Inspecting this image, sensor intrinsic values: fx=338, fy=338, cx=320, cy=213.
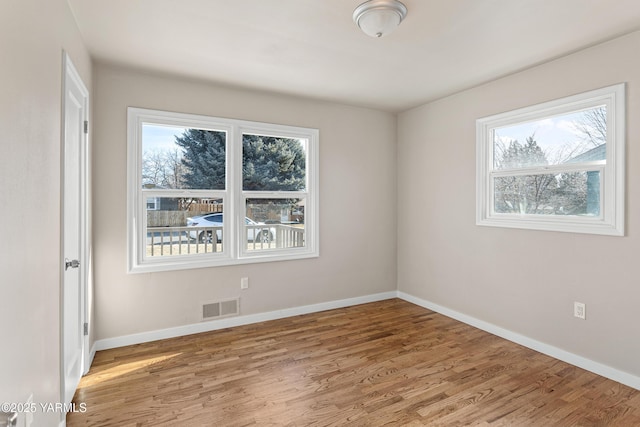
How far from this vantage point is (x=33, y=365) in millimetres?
1504

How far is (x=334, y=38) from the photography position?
2.54 m

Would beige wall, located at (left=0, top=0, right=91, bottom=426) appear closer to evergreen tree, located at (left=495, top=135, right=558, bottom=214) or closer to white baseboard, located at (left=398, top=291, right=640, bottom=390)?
white baseboard, located at (left=398, top=291, right=640, bottom=390)

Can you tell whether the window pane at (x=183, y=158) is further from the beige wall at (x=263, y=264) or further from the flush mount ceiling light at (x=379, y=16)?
the flush mount ceiling light at (x=379, y=16)

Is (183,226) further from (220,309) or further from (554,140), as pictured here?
(554,140)

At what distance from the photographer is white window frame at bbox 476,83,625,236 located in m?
2.53

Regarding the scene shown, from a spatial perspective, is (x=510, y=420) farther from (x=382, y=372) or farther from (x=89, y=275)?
(x=89, y=275)

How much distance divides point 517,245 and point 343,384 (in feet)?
6.95

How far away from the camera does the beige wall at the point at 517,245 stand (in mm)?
2516

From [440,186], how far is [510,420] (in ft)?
Answer: 8.42

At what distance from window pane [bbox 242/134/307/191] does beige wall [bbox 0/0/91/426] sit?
76.8 inches

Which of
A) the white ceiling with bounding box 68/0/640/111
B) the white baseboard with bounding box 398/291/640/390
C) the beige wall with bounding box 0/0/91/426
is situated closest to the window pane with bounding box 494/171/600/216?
the white ceiling with bounding box 68/0/640/111

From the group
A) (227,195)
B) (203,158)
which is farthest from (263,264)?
(203,158)

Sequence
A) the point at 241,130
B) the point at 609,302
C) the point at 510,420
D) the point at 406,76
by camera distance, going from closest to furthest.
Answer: the point at 510,420 → the point at 609,302 → the point at 406,76 → the point at 241,130

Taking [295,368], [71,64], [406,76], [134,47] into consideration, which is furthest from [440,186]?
[71,64]
